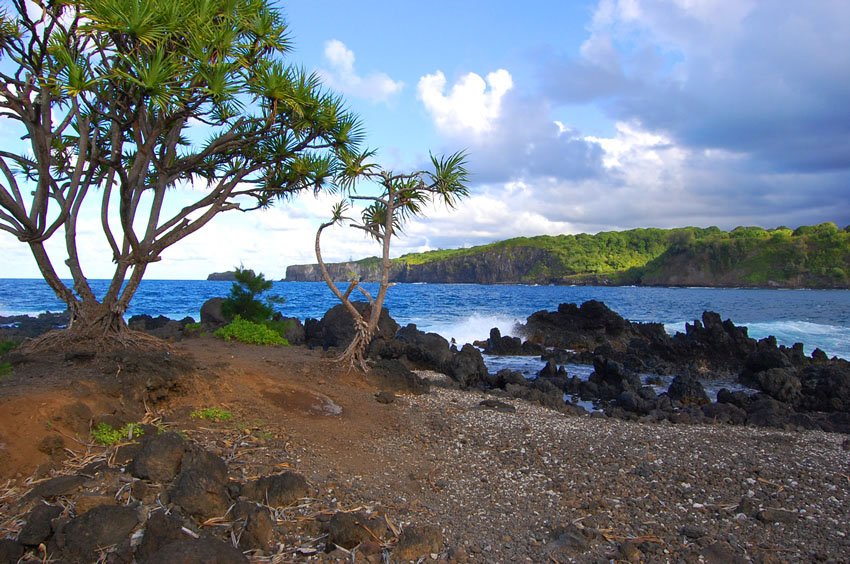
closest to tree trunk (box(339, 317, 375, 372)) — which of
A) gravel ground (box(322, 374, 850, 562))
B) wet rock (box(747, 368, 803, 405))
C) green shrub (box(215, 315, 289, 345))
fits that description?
gravel ground (box(322, 374, 850, 562))

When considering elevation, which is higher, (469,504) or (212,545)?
(212,545)

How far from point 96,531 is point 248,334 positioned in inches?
414

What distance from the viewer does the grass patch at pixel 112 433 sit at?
615 cm

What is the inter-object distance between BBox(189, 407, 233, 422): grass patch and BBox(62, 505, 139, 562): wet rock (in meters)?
2.77

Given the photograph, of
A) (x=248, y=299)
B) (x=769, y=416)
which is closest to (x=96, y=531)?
(x=769, y=416)

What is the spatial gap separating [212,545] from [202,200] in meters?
7.94

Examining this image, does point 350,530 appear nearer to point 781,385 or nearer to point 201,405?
point 201,405

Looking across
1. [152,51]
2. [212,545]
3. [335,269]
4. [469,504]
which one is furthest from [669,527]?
[335,269]

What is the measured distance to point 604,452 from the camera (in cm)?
793

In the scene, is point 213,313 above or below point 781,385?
above

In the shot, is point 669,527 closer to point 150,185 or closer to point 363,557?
point 363,557

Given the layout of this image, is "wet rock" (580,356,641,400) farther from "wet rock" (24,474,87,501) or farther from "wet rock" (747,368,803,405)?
"wet rock" (24,474,87,501)

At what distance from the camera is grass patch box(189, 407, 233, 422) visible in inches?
286

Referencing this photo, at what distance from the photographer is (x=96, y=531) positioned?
4277mm
